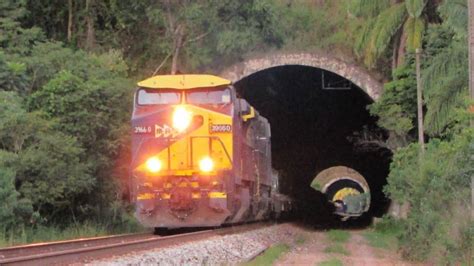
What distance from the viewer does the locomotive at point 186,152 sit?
20.5 metres

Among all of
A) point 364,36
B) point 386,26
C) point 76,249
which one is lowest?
point 76,249

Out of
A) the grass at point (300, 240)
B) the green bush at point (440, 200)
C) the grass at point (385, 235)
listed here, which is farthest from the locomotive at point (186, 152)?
the grass at point (385, 235)

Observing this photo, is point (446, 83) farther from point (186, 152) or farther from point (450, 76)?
point (186, 152)

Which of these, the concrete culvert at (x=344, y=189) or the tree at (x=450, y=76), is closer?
the tree at (x=450, y=76)

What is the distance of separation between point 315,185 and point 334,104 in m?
27.0

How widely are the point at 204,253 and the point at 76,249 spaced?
2.56 meters

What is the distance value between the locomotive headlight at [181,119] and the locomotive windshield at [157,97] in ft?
1.53

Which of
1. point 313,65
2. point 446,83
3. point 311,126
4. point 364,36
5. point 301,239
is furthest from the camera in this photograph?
point 311,126

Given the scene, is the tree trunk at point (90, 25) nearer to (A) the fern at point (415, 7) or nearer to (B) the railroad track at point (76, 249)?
(A) the fern at point (415, 7)

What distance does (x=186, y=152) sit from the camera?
20750mm

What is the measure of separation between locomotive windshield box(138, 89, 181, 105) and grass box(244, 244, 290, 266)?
179 inches

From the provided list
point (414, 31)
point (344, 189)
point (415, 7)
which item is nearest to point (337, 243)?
point (415, 7)

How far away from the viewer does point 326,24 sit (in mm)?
38750

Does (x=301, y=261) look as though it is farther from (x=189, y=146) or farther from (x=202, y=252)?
(x=189, y=146)
